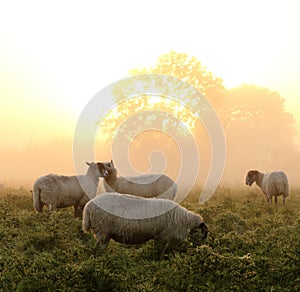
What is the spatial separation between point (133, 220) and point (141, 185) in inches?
247

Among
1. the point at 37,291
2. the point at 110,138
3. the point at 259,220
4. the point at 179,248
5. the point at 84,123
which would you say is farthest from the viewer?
the point at 110,138

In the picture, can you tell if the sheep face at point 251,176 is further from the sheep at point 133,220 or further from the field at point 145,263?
the sheep at point 133,220

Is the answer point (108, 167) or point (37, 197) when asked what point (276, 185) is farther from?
point (37, 197)

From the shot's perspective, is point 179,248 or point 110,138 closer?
point 179,248

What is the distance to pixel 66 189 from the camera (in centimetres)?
1337

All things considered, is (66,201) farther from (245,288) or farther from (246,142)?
(246,142)

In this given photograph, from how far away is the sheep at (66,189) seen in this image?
12922mm

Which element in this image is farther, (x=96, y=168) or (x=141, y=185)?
(x=141, y=185)

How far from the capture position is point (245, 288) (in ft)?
21.1

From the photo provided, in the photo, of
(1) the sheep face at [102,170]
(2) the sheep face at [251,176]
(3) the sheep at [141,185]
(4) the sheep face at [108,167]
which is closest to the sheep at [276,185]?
(2) the sheep face at [251,176]

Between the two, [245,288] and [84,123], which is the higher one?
[84,123]

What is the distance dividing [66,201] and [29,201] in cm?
263

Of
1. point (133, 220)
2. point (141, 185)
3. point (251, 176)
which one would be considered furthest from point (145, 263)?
point (251, 176)

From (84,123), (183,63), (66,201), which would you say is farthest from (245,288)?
(183,63)
